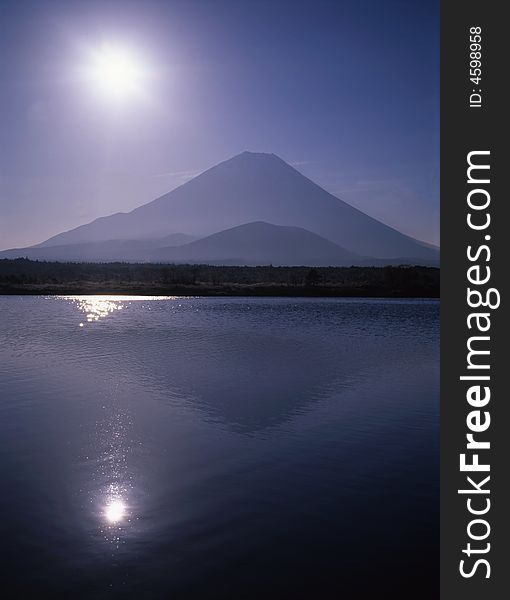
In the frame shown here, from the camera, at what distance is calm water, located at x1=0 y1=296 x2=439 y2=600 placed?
746 centimetres

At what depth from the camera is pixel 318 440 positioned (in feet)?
44.4

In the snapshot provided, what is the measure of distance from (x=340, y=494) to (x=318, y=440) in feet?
11.2

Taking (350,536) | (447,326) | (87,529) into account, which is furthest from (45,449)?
(447,326)

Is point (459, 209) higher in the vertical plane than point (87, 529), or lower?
higher

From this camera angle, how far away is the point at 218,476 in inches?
432

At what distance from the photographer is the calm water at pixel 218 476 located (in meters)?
7.46

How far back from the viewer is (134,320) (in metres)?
43.3

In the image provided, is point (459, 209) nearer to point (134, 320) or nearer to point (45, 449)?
point (45, 449)

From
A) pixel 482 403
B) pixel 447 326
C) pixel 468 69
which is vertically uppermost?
pixel 468 69

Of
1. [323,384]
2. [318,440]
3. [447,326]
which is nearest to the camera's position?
[447,326]

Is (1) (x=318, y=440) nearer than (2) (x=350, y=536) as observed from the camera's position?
No

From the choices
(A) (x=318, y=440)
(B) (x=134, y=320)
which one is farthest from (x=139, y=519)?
(B) (x=134, y=320)

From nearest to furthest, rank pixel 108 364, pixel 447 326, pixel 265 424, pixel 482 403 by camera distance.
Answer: pixel 482 403 < pixel 447 326 < pixel 265 424 < pixel 108 364

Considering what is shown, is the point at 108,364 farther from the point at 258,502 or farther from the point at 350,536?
the point at 350,536
